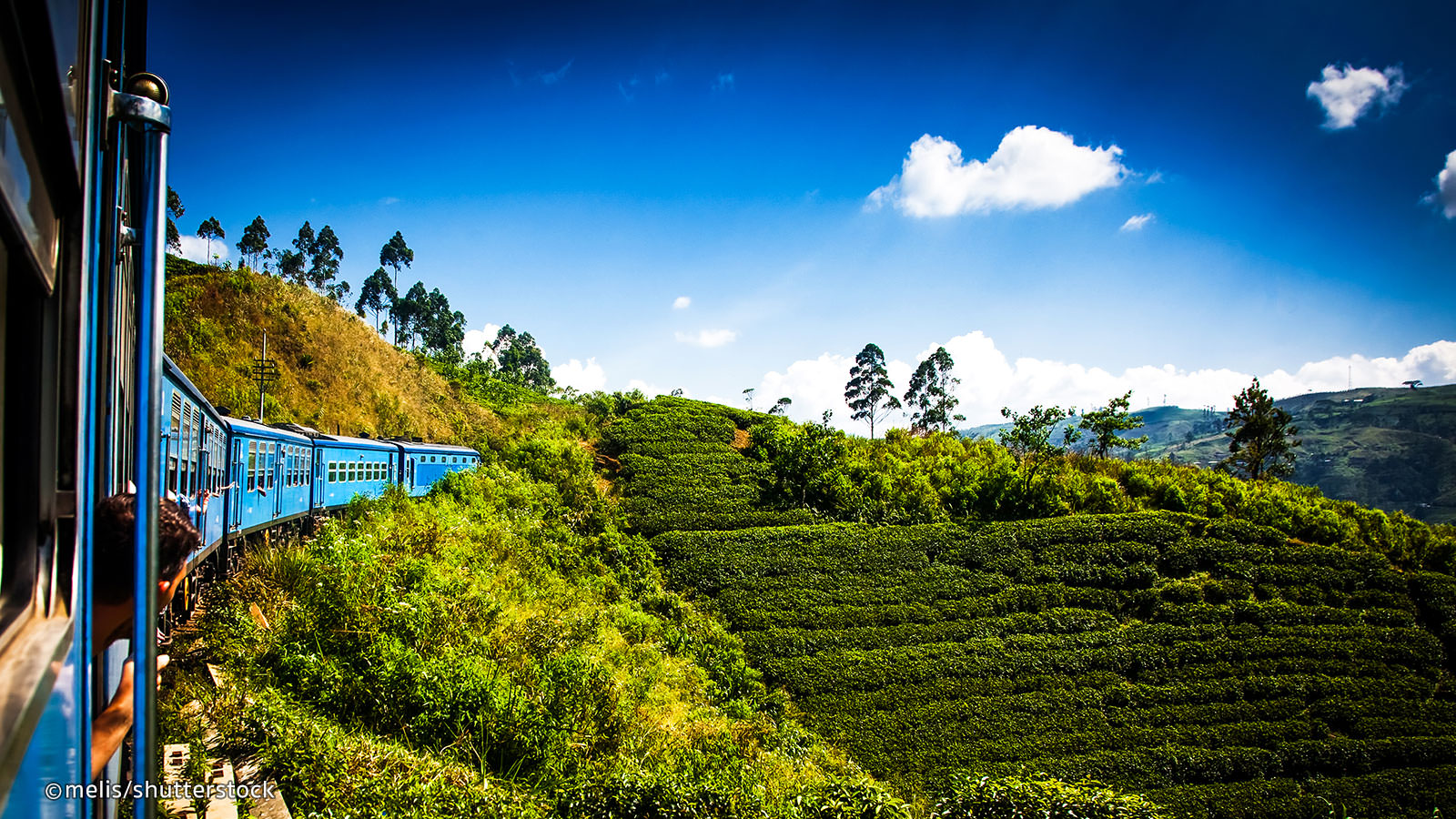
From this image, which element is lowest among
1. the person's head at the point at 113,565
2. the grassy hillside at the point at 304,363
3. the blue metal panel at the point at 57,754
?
the blue metal panel at the point at 57,754

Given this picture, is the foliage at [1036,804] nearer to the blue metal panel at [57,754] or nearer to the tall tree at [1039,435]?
the blue metal panel at [57,754]

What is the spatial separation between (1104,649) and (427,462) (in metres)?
19.8

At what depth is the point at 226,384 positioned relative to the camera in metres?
24.3

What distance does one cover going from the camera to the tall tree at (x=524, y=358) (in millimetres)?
53875

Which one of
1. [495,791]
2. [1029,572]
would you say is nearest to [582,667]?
[495,791]

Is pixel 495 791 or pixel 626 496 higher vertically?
pixel 626 496

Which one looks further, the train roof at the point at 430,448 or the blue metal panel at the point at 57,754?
the train roof at the point at 430,448

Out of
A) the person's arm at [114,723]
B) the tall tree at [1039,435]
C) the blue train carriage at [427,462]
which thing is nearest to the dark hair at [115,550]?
the person's arm at [114,723]

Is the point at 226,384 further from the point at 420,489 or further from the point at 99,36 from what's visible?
the point at 99,36

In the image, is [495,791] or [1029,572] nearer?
[495,791]

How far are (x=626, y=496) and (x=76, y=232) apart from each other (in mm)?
21026

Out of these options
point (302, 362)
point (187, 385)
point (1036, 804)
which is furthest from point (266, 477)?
point (302, 362)

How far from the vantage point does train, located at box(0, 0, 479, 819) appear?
103cm

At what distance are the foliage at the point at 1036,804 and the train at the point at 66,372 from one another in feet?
28.3
